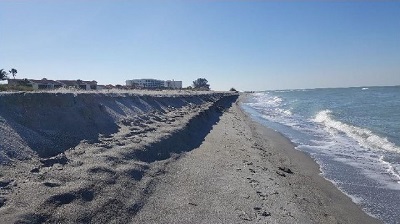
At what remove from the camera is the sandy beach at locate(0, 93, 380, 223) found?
8.10 metres

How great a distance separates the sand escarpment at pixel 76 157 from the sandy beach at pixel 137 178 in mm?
29

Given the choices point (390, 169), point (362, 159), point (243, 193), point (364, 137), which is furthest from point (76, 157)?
point (364, 137)

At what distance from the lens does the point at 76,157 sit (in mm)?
11227

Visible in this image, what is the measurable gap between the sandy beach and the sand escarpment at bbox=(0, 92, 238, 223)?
3 centimetres

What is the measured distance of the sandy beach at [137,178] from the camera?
8.10 m

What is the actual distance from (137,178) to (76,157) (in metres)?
2.25

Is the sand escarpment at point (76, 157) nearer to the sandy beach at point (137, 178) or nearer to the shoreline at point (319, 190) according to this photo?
the sandy beach at point (137, 178)

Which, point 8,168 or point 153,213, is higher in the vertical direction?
point 8,168

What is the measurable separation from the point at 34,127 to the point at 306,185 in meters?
10.1

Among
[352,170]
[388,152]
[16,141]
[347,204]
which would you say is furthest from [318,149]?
[16,141]

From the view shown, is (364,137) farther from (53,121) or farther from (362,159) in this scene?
(53,121)

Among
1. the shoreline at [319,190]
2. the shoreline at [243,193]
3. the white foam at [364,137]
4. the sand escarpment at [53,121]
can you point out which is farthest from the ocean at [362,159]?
the sand escarpment at [53,121]

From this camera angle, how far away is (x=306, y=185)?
12.7m

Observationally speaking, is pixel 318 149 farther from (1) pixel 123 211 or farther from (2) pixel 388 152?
(1) pixel 123 211
